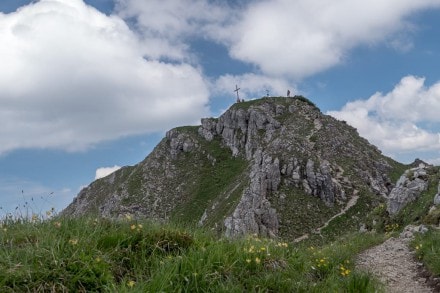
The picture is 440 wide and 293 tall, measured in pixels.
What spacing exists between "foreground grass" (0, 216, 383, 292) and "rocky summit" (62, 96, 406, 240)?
152 ft

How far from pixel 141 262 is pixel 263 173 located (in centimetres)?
8044

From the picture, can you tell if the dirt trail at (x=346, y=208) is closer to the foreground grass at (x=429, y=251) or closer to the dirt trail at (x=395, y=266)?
the dirt trail at (x=395, y=266)

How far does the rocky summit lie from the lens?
7769cm

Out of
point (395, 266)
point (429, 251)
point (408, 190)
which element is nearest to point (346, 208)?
point (408, 190)

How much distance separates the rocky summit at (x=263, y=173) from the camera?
77.7 meters

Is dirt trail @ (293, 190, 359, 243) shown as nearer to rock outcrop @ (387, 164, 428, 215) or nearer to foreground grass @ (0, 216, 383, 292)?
rock outcrop @ (387, 164, 428, 215)

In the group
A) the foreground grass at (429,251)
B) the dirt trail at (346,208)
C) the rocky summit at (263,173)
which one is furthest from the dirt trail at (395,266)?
the dirt trail at (346,208)

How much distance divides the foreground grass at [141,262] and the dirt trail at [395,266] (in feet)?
7.90

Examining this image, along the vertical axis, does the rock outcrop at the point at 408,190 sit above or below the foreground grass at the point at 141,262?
above

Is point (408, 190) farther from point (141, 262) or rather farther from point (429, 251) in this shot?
point (141, 262)

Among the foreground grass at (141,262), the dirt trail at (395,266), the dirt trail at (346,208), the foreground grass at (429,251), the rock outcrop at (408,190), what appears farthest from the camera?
the dirt trail at (346,208)

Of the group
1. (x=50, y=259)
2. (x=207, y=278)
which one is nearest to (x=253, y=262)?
(x=207, y=278)

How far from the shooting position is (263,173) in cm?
8556

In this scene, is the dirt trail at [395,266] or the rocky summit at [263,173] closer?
the dirt trail at [395,266]
